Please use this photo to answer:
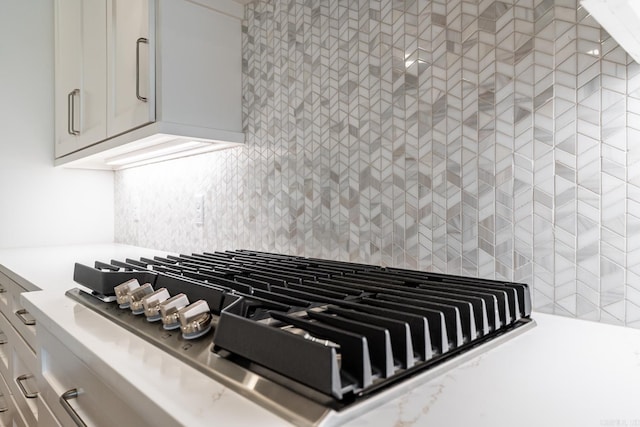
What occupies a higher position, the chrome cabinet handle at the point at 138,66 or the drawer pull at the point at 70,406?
the chrome cabinet handle at the point at 138,66

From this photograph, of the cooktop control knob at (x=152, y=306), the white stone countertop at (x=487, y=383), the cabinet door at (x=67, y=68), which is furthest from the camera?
the cabinet door at (x=67, y=68)

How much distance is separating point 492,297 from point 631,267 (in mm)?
282

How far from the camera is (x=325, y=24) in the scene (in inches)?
48.8

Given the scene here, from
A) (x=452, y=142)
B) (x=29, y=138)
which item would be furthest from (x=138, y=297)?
(x=29, y=138)

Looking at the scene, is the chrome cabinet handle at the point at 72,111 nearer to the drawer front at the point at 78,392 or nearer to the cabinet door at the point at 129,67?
the cabinet door at the point at 129,67

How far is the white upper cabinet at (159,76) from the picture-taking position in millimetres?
1333

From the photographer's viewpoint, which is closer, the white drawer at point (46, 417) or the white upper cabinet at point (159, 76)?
the white drawer at point (46, 417)

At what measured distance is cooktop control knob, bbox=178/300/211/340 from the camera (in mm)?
588

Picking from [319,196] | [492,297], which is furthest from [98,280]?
[492,297]

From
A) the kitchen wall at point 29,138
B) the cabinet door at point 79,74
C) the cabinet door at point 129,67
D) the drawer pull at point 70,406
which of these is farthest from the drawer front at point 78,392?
the kitchen wall at point 29,138

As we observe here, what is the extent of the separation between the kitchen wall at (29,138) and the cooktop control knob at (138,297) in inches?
76.1

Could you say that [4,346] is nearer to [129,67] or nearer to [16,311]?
[16,311]

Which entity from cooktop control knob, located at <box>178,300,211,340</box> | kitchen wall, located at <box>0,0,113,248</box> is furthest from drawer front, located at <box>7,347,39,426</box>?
kitchen wall, located at <box>0,0,113,248</box>

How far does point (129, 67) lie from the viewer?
1.43 meters
